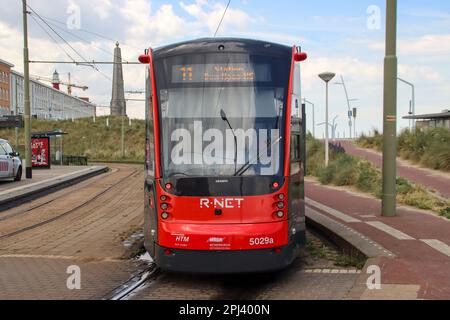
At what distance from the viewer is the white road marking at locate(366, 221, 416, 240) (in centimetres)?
972

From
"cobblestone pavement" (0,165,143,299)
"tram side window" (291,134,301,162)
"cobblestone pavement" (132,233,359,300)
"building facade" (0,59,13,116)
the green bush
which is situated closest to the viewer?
"cobblestone pavement" (132,233,359,300)

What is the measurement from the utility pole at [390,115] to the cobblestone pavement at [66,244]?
5276 mm

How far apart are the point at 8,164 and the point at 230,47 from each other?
17.4m

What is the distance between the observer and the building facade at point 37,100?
326 feet

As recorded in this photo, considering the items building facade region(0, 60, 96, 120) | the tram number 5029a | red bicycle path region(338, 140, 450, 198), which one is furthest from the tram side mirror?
building facade region(0, 60, 96, 120)

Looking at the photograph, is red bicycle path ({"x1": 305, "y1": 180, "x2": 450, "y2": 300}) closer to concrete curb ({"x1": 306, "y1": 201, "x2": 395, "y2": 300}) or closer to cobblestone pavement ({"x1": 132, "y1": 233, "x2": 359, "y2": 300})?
concrete curb ({"x1": 306, "y1": 201, "x2": 395, "y2": 300})

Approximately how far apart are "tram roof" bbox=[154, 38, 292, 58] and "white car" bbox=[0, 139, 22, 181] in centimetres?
1626

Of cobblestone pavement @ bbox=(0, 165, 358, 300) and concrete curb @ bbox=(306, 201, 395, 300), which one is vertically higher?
concrete curb @ bbox=(306, 201, 395, 300)

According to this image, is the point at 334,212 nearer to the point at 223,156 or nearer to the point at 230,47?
the point at 223,156

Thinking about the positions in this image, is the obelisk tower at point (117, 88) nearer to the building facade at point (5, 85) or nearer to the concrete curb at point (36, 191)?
the building facade at point (5, 85)

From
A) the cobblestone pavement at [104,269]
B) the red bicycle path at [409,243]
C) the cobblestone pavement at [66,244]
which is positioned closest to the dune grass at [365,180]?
the red bicycle path at [409,243]

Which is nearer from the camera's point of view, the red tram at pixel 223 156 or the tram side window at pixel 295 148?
the red tram at pixel 223 156
